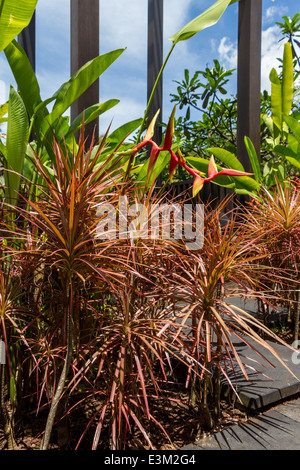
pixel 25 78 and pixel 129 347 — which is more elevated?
pixel 25 78

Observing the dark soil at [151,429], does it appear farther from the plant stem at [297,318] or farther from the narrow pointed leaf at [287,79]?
the narrow pointed leaf at [287,79]

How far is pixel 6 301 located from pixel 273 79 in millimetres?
2916

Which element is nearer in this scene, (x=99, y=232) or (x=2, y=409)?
(x=99, y=232)

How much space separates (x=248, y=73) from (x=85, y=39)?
1590 millimetres

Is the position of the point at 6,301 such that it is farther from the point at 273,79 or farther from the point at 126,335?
the point at 273,79

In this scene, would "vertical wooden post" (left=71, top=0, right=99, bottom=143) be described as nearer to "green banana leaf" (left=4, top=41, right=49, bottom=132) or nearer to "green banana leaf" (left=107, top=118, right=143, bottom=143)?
"green banana leaf" (left=107, top=118, right=143, bottom=143)

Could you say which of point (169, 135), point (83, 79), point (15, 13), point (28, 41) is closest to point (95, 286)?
point (169, 135)

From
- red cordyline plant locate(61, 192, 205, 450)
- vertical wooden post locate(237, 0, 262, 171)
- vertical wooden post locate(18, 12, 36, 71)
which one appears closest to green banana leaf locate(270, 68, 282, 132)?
vertical wooden post locate(237, 0, 262, 171)

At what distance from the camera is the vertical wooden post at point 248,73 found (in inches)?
115

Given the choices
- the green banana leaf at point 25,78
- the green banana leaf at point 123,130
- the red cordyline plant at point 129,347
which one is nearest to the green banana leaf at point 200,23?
the green banana leaf at point 123,130

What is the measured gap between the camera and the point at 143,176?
146 centimetres

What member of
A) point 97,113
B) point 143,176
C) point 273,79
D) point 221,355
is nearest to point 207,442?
point 221,355

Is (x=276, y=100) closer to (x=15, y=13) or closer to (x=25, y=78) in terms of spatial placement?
(x=25, y=78)

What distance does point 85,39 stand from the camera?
2.01m
